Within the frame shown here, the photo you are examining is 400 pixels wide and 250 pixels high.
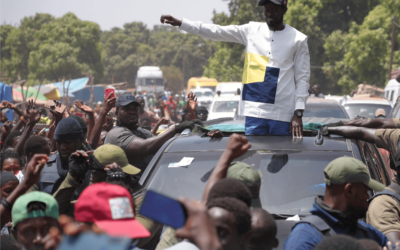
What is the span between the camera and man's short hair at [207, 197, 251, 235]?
212 centimetres

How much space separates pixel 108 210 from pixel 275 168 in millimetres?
1811

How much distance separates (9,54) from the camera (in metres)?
59.9

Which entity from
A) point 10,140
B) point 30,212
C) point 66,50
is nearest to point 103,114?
point 10,140

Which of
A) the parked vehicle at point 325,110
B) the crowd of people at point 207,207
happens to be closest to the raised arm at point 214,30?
the crowd of people at point 207,207

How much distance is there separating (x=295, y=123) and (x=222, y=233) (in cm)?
235

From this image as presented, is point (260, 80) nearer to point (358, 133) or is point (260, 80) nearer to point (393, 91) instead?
point (358, 133)

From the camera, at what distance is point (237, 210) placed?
6.98ft

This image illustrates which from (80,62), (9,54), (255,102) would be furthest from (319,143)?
(9,54)

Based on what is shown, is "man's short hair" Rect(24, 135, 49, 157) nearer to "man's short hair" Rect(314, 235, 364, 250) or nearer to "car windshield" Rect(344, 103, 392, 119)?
"man's short hair" Rect(314, 235, 364, 250)

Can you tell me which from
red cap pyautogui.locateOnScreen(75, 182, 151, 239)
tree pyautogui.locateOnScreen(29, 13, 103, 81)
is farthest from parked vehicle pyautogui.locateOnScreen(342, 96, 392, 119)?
tree pyautogui.locateOnScreen(29, 13, 103, 81)

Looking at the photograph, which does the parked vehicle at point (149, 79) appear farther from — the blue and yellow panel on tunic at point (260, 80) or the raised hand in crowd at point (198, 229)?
the raised hand in crowd at point (198, 229)

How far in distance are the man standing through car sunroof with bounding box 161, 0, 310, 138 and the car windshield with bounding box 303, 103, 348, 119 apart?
555cm

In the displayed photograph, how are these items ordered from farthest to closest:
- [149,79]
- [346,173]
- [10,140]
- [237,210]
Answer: [149,79], [10,140], [346,173], [237,210]

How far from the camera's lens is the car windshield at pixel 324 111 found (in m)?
9.96
